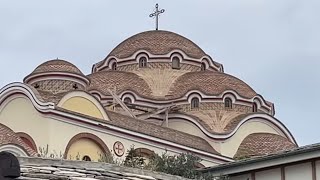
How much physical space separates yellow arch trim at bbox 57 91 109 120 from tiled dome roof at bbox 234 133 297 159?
811cm

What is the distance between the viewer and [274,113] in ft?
145

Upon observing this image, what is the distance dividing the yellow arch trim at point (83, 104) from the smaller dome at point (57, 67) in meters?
2.22

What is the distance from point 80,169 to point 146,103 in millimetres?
32602

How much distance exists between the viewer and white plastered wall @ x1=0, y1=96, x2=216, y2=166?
2988cm

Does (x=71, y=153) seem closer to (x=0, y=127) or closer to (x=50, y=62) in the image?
(x=0, y=127)

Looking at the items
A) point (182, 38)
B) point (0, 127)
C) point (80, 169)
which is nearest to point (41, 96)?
point (0, 127)

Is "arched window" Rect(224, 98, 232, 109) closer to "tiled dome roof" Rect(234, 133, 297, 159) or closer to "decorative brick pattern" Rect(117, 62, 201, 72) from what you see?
"tiled dome roof" Rect(234, 133, 297, 159)

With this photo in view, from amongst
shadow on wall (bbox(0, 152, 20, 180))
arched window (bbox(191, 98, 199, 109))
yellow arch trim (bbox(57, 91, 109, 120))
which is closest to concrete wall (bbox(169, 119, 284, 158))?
arched window (bbox(191, 98, 199, 109))

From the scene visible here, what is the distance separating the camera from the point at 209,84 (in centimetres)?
4094

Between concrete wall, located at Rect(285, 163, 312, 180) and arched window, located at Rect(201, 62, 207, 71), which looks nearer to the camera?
concrete wall, located at Rect(285, 163, 312, 180)

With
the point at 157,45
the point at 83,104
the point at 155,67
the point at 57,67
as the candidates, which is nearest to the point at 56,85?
the point at 57,67

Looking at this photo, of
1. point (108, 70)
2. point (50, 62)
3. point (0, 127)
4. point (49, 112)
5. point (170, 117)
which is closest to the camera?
point (0, 127)

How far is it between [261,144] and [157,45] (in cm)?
917

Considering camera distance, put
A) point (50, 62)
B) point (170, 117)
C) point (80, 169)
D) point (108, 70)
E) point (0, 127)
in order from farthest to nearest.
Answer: point (108, 70) → point (170, 117) → point (50, 62) → point (0, 127) → point (80, 169)
